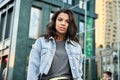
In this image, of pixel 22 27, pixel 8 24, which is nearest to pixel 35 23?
pixel 22 27

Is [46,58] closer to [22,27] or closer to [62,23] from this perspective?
[62,23]

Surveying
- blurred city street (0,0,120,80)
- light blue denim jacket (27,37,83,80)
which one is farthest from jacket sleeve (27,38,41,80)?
blurred city street (0,0,120,80)

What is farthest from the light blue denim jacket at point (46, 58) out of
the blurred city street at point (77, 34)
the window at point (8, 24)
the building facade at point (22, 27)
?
the window at point (8, 24)

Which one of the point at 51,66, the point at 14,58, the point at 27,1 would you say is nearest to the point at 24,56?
the point at 14,58

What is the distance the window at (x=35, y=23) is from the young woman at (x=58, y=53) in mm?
16181

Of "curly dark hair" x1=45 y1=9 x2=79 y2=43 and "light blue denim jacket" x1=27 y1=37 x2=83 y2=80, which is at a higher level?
"curly dark hair" x1=45 y1=9 x2=79 y2=43

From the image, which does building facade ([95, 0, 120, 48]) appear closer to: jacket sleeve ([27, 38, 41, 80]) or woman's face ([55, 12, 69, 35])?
woman's face ([55, 12, 69, 35])

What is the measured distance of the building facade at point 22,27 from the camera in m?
17.3

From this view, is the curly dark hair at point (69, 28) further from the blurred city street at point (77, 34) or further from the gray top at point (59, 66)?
the blurred city street at point (77, 34)

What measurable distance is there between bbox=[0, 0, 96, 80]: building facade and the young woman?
13.4m

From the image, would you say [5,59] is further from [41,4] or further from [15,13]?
[41,4]

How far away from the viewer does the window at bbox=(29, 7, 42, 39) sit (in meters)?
18.8

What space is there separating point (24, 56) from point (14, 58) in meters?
0.72

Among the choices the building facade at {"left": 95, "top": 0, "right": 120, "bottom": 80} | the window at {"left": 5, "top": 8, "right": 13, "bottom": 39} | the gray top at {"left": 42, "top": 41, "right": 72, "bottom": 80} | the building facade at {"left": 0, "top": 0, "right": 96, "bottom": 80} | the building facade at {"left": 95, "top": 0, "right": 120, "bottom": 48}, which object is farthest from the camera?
the window at {"left": 5, "top": 8, "right": 13, "bottom": 39}
